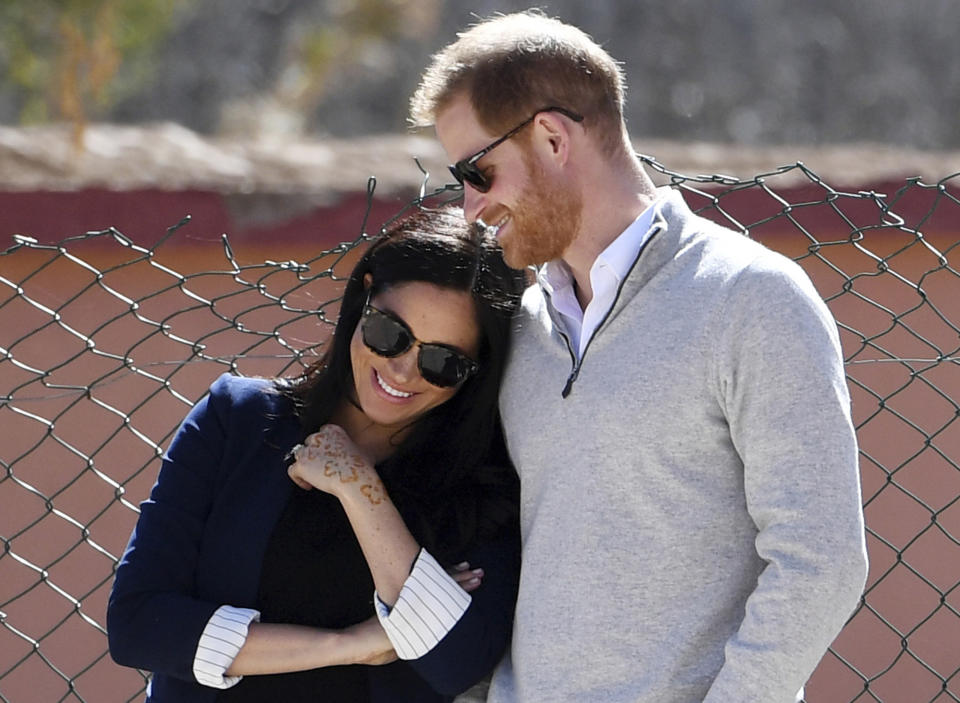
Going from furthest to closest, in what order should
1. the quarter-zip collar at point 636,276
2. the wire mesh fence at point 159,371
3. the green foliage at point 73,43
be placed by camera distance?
the green foliage at point 73,43 → the wire mesh fence at point 159,371 → the quarter-zip collar at point 636,276

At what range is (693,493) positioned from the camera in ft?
5.95

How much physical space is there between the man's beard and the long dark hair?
0.16 m

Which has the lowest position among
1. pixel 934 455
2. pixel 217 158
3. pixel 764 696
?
pixel 934 455

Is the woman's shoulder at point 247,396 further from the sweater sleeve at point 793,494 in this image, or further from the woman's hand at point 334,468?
the sweater sleeve at point 793,494

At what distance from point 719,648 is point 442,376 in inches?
23.3

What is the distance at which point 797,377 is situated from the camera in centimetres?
169

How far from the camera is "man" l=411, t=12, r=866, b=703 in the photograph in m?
1.70

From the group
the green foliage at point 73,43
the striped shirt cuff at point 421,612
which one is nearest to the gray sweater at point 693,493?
the striped shirt cuff at point 421,612

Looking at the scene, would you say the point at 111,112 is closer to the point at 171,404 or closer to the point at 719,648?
the point at 171,404

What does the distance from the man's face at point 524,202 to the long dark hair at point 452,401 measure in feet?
0.48

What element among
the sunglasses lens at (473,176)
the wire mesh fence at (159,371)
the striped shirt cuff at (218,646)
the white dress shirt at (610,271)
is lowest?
the wire mesh fence at (159,371)

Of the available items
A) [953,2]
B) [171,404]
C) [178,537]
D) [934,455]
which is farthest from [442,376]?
[953,2]

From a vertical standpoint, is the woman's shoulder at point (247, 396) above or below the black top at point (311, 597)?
above

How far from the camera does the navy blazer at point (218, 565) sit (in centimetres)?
201
